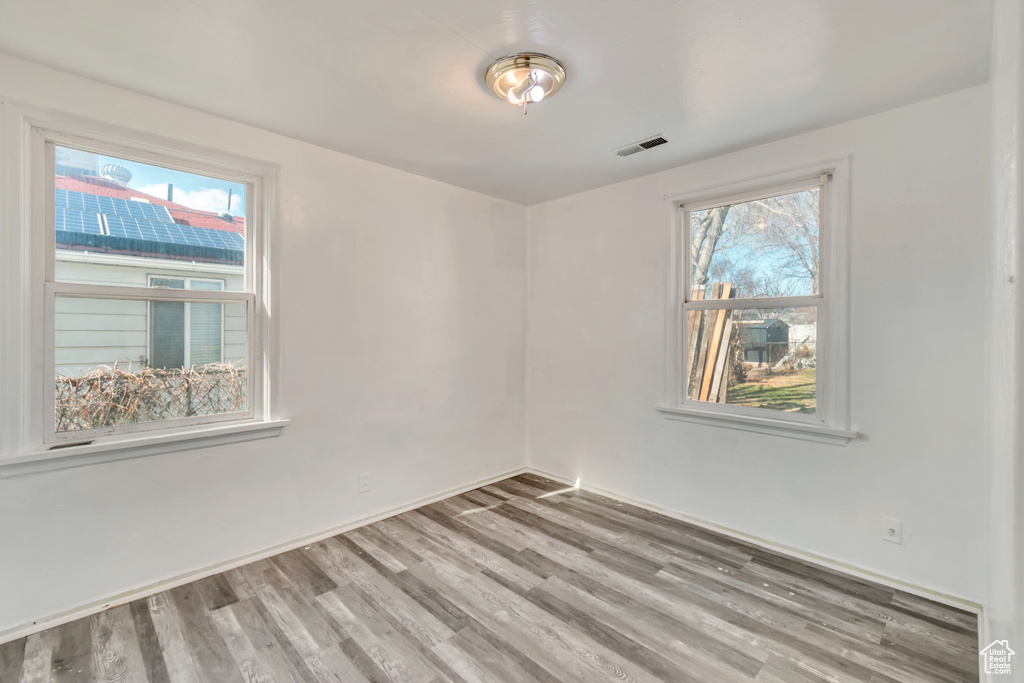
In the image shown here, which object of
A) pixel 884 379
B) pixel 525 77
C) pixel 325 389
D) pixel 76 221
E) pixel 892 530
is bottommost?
pixel 892 530

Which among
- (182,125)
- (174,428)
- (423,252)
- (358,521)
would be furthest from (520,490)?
(182,125)

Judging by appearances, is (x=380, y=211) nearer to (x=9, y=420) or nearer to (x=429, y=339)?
(x=429, y=339)

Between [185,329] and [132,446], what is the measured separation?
25.0 inches

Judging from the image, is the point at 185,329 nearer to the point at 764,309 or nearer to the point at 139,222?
the point at 139,222

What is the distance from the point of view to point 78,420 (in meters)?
2.13

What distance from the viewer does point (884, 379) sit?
2334mm

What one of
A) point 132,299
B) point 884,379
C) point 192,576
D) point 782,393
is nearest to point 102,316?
point 132,299

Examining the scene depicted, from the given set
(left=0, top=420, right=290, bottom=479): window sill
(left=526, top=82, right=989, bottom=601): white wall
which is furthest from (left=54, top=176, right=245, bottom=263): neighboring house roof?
(left=526, top=82, right=989, bottom=601): white wall

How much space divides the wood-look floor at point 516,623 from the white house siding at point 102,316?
1.19 m

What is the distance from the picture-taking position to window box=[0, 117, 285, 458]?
1.98 metres

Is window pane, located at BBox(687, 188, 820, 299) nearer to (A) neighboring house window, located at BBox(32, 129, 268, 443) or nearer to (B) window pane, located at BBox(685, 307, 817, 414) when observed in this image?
(B) window pane, located at BBox(685, 307, 817, 414)

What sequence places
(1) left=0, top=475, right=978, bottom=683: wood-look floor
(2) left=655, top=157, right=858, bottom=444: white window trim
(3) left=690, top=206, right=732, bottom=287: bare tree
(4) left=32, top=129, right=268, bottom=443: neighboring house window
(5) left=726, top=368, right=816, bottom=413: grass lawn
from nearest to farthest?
(1) left=0, top=475, right=978, bottom=683: wood-look floor → (4) left=32, top=129, right=268, bottom=443: neighboring house window → (2) left=655, top=157, right=858, bottom=444: white window trim → (5) left=726, top=368, right=816, bottom=413: grass lawn → (3) left=690, top=206, right=732, bottom=287: bare tree

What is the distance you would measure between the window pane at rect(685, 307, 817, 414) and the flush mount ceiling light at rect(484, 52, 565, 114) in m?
1.82

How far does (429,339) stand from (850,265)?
106 inches
